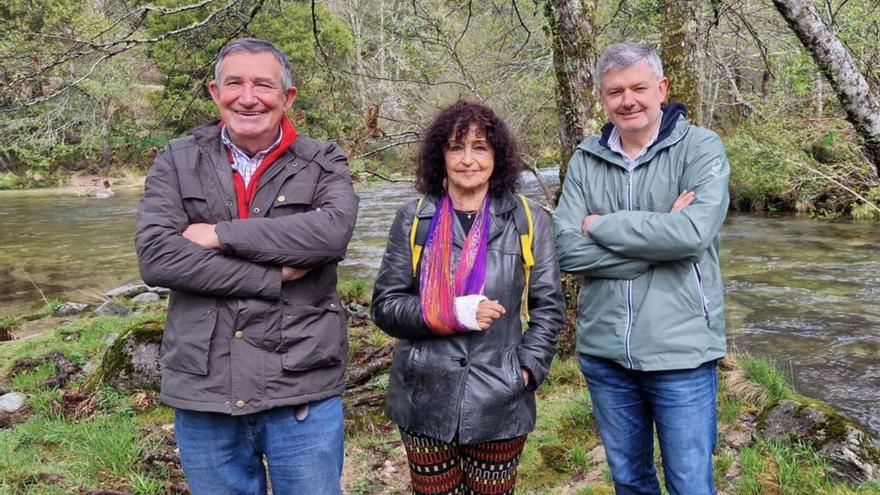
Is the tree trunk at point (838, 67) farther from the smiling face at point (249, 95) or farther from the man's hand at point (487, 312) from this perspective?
the smiling face at point (249, 95)

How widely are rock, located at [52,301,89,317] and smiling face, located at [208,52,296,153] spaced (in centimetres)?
789

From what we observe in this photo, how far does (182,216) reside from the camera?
2162 millimetres

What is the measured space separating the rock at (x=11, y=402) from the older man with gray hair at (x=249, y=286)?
3361mm

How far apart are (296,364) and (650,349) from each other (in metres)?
1.22

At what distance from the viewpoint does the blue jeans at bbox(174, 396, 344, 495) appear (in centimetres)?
211

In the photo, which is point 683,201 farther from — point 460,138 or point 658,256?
point 460,138

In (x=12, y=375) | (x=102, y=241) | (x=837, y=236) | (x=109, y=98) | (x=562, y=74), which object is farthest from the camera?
(x=109, y=98)

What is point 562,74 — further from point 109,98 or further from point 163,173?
point 109,98

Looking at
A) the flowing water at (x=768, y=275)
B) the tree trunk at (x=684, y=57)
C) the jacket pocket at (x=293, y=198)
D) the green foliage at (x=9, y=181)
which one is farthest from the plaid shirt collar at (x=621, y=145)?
the green foliage at (x=9, y=181)

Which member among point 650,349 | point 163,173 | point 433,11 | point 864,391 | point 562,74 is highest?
point 433,11

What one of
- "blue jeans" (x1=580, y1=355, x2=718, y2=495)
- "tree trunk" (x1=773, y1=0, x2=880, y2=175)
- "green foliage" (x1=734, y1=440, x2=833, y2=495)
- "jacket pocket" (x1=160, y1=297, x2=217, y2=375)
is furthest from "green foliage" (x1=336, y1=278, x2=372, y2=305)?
"tree trunk" (x1=773, y1=0, x2=880, y2=175)

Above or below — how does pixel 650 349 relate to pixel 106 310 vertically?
above

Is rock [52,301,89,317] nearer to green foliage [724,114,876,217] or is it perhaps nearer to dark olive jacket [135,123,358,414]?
dark olive jacket [135,123,358,414]

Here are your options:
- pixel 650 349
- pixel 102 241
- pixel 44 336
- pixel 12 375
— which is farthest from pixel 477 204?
pixel 102 241
